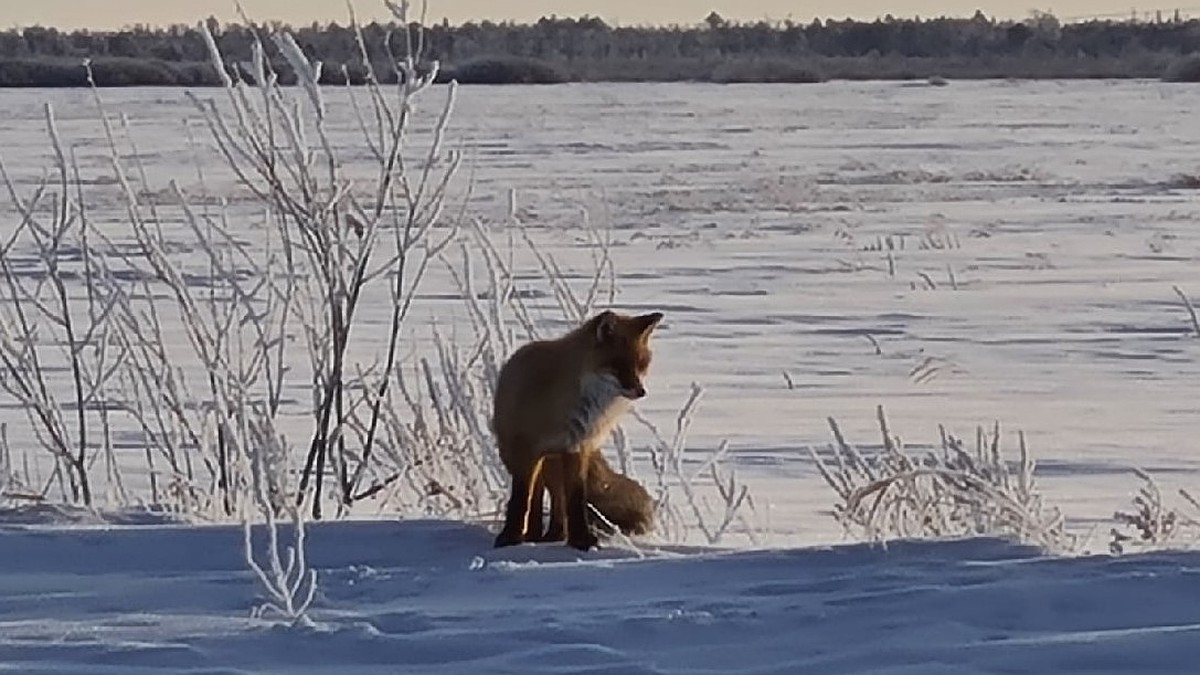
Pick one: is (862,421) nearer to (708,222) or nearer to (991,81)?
(708,222)

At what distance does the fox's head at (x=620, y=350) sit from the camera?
5.60 meters

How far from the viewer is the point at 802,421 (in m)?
10.6

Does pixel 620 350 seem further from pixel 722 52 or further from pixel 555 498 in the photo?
pixel 722 52

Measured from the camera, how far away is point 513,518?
579 cm

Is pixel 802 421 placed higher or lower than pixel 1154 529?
lower

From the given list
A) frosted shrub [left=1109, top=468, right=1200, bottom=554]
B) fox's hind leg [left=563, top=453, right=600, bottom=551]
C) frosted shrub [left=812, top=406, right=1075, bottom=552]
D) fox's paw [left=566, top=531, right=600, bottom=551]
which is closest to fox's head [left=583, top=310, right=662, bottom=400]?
fox's hind leg [left=563, top=453, right=600, bottom=551]

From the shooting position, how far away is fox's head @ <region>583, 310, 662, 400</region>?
18.4 ft

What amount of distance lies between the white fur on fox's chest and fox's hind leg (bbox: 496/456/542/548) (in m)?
0.11

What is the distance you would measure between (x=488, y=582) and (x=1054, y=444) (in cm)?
516

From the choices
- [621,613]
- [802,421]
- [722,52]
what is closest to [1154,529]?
[621,613]

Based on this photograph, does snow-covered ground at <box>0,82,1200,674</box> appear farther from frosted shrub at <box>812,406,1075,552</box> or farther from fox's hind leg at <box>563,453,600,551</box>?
frosted shrub at <box>812,406,1075,552</box>

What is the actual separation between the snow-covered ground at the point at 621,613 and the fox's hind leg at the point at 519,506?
11 cm

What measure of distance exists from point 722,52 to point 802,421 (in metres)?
68.4

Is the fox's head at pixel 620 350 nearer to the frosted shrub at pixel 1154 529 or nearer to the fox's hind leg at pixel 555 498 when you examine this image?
the fox's hind leg at pixel 555 498
